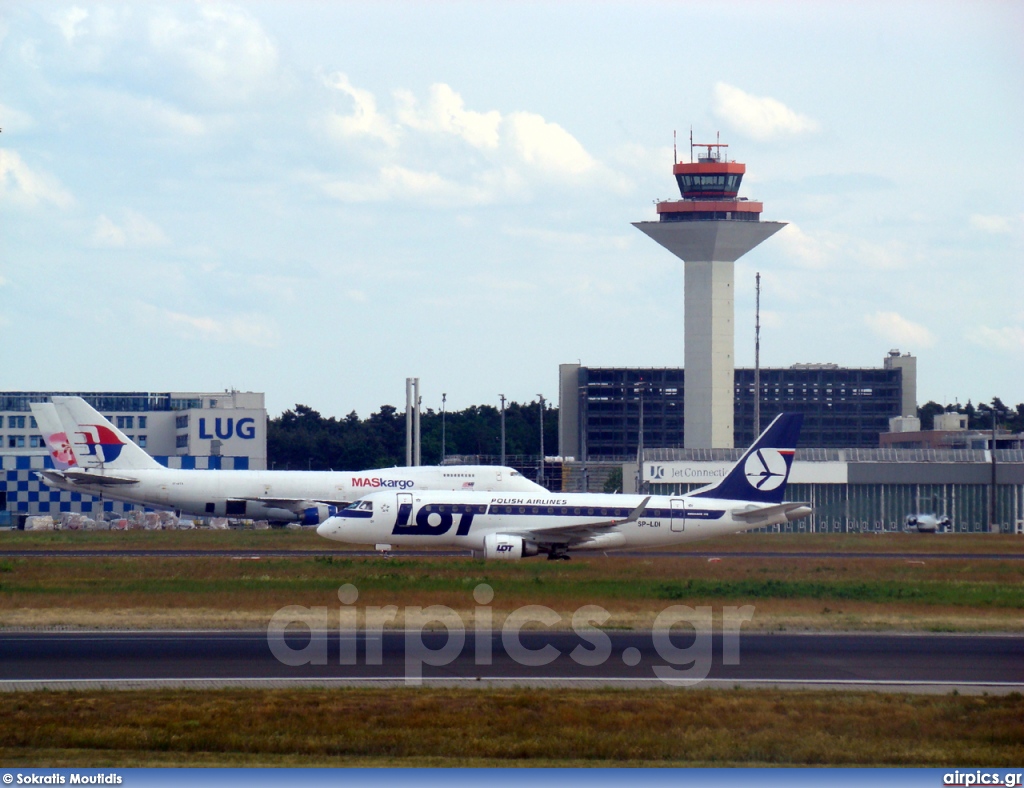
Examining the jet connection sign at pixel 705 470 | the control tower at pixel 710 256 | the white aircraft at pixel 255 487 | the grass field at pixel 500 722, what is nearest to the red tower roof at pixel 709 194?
the control tower at pixel 710 256

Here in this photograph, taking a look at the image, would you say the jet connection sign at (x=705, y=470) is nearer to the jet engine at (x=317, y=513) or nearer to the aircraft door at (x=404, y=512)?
the jet engine at (x=317, y=513)

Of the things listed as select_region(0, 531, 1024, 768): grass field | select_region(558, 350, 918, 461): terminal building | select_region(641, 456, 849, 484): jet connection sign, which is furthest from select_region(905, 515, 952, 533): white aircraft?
select_region(558, 350, 918, 461): terminal building

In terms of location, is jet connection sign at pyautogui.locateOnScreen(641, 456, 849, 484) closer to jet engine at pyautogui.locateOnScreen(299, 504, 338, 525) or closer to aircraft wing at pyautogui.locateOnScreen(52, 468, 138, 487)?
jet engine at pyautogui.locateOnScreen(299, 504, 338, 525)

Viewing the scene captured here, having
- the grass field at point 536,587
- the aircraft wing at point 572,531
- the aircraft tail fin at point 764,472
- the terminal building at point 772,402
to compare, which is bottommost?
the grass field at point 536,587

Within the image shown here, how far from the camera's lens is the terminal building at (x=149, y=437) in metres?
92.9

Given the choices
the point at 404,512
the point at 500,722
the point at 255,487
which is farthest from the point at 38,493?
the point at 500,722

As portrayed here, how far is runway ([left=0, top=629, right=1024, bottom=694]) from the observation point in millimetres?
20844

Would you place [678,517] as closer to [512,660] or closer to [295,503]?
[512,660]

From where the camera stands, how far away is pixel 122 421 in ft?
380

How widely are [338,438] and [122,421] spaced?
38902 millimetres

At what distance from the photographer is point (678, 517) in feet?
151

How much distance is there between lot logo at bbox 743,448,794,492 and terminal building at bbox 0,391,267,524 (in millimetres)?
54619

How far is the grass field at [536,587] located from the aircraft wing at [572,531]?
965mm

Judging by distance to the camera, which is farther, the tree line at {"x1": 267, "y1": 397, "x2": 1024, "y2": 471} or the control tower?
the tree line at {"x1": 267, "y1": 397, "x2": 1024, "y2": 471}
